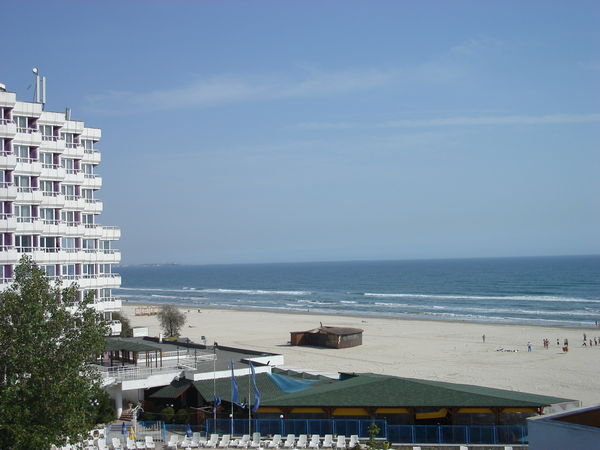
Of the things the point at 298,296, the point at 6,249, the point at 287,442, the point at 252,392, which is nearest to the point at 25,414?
the point at 287,442

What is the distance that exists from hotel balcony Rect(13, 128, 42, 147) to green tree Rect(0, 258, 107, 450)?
57.1ft

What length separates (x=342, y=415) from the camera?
27516 mm

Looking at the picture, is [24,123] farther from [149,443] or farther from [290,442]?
[290,442]

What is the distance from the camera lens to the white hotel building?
34.0m

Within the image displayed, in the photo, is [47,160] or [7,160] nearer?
[7,160]

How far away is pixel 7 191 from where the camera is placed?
110 feet

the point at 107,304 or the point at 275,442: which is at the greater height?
the point at 107,304

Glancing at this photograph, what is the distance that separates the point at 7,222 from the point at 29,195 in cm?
304

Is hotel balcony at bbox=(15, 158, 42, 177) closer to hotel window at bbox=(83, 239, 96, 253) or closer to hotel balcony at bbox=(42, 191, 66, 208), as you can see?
hotel balcony at bbox=(42, 191, 66, 208)

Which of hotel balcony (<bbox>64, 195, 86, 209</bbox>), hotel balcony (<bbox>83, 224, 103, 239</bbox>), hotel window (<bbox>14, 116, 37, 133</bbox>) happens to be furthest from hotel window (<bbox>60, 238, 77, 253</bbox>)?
hotel window (<bbox>14, 116, 37, 133</bbox>)

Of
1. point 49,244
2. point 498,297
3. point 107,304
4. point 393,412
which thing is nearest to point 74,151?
point 49,244

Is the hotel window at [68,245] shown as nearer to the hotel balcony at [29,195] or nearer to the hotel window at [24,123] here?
the hotel balcony at [29,195]

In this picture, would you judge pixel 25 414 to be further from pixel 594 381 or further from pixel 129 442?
pixel 594 381

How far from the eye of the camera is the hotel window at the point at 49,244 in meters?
38.8
